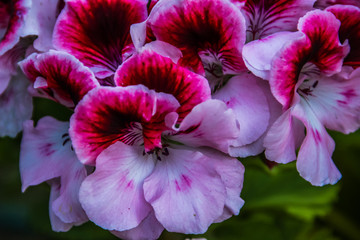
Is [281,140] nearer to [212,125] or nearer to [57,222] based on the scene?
[212,125]

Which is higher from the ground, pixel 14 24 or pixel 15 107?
pixel 14 24

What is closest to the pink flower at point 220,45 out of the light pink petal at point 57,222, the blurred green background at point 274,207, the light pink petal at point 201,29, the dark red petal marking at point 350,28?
the light pink petal at point 201,29

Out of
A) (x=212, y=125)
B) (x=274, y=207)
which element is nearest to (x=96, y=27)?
(x=212, y=125)

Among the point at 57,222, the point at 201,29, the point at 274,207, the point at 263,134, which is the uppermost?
the point at 201,29

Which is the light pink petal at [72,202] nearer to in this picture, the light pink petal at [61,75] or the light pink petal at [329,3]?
the light pink petal at [61,75]

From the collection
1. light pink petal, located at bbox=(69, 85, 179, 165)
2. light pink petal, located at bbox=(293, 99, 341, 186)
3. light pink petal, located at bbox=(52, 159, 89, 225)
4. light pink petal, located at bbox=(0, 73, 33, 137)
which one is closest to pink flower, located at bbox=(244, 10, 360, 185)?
light pink petal, located at bbox=(293, 99, 341, 186)

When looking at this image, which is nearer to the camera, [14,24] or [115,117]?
[115,117]
